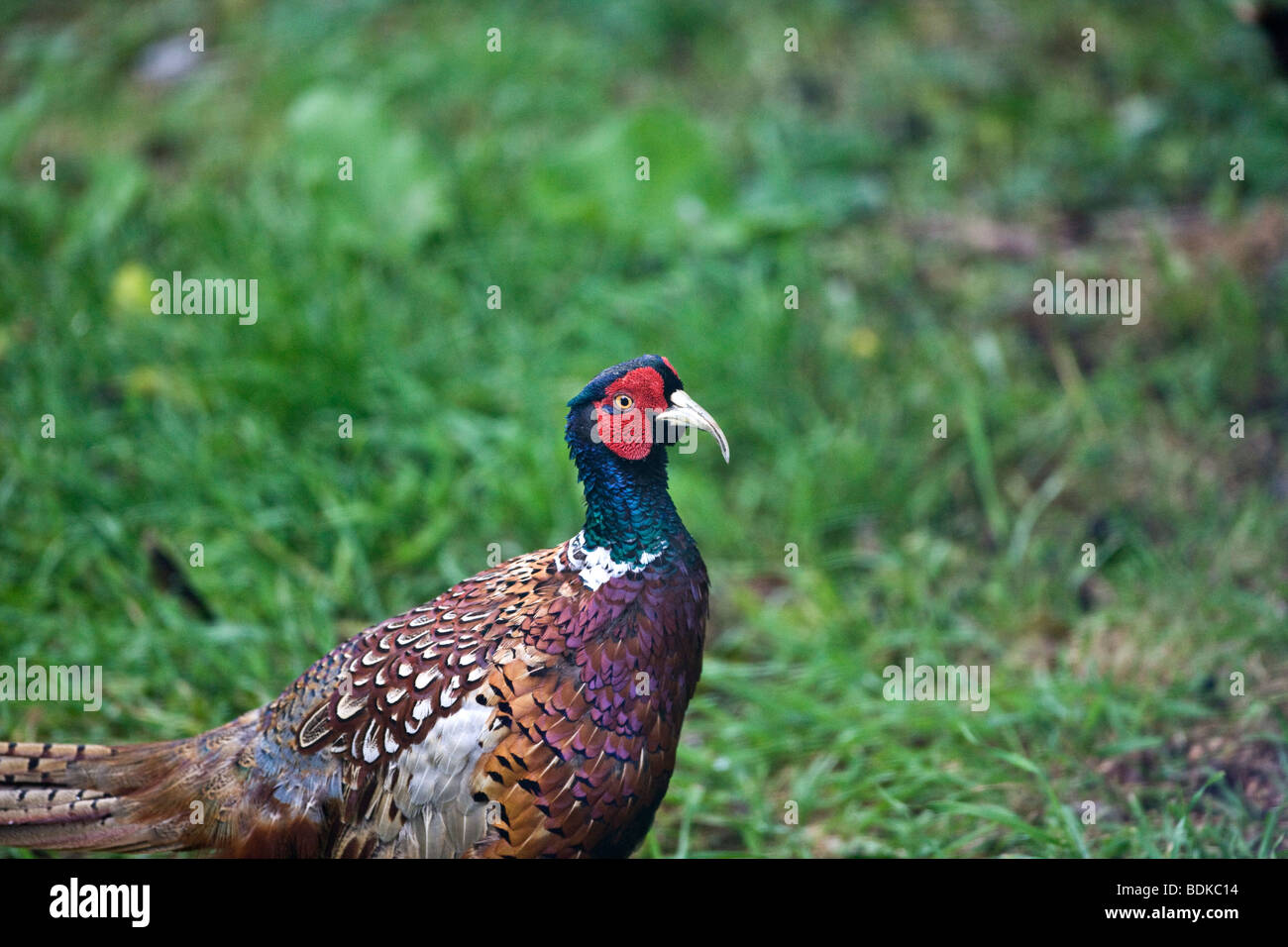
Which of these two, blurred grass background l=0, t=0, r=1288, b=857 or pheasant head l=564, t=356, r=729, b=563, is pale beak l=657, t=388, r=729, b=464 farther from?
blurred grass background l=0, t=0, r=1288, b=857

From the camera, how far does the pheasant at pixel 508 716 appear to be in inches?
85.1

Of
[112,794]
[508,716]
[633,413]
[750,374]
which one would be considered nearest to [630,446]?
[633,413]


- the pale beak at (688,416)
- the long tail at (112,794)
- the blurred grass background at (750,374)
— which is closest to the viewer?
the pale beak at (688,416)

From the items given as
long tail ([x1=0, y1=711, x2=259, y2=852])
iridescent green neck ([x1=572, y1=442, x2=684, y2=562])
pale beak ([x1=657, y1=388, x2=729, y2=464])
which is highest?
pale beak ([x1=657, y1=388, x2=729, y2=464])

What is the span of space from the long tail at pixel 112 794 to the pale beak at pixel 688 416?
1185 mm

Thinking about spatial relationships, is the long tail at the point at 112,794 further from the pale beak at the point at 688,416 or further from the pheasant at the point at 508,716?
the pale beak at the point at 688,416

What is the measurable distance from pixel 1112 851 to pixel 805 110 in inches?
159

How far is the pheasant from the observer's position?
2.16 m

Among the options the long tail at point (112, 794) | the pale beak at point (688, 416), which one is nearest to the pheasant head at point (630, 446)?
the pale beak at point (688, 416)

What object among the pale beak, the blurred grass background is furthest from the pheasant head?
the blurred grass background

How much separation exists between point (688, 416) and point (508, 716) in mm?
686

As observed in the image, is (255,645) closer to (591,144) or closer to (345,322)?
(345,322)

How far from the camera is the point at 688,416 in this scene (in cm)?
213
